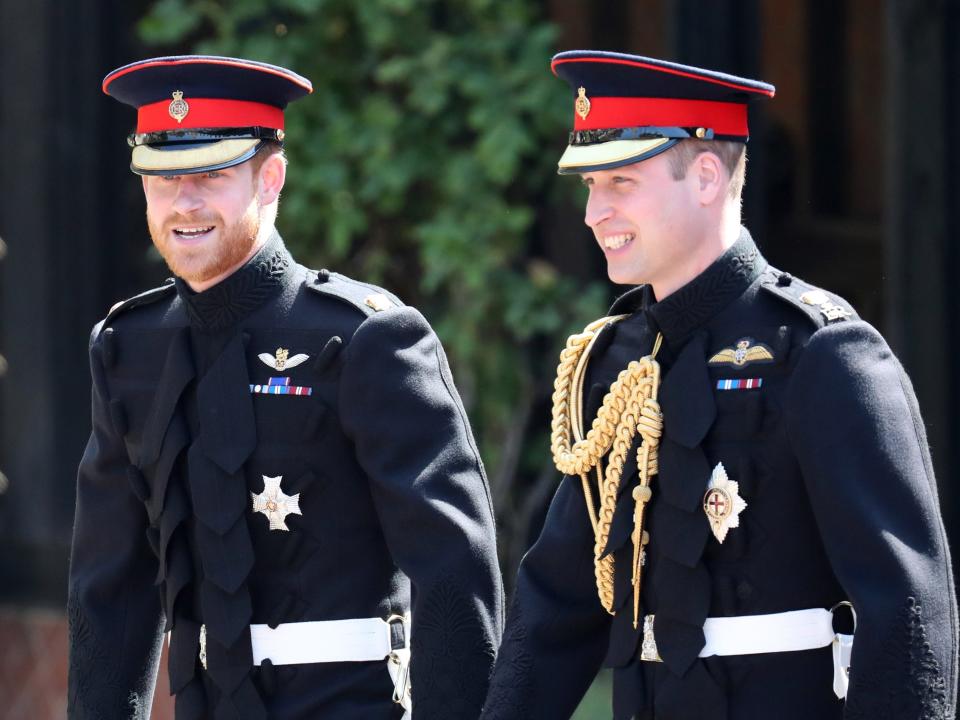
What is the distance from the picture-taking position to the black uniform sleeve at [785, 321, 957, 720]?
2.78m

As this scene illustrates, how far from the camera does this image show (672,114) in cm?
314

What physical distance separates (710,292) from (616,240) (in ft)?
0.57

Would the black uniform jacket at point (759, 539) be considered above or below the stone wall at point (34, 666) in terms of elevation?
above

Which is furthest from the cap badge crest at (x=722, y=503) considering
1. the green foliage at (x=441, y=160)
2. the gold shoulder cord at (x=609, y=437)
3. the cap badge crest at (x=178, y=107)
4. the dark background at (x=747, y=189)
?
the green foliage at (x=441, y=160)

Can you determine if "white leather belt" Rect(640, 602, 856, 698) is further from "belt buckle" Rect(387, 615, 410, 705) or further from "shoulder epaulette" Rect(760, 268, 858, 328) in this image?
"belt buckle" Rect(387, 615, 410, 705)

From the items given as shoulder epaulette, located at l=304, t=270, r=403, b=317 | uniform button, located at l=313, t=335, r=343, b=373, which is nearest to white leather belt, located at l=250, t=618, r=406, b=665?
uniform button, located at l=313, t=335, r=343, b=373

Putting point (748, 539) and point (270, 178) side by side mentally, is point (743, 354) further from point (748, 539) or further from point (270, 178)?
point (270, 178)

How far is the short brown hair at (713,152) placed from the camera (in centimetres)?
311

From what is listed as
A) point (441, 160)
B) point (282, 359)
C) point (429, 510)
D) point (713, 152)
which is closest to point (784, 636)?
point (429, 510)

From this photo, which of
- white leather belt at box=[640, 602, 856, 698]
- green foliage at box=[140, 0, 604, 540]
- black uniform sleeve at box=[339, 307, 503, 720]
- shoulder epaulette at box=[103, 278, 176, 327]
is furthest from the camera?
green foliage at box=[140, 0, 604, 540]

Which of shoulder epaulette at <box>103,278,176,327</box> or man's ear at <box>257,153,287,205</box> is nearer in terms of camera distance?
man's ear at <box>257,153,287,205</box>

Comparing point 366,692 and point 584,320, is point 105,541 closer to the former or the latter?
point 366,692

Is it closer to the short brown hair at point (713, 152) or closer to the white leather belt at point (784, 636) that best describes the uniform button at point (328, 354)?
the short brown hair at point (713, 152)

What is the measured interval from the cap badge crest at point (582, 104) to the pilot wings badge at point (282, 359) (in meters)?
0.68
